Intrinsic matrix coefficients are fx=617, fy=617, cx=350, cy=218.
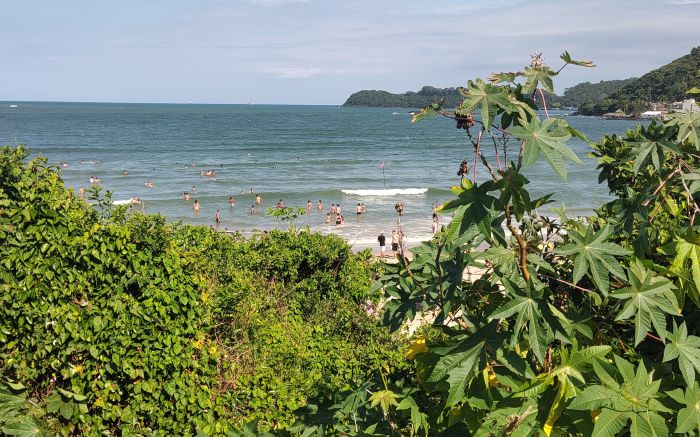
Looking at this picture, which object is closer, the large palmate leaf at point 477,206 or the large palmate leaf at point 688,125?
the large palmate leaf at point 477,206

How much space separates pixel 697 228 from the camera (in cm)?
202

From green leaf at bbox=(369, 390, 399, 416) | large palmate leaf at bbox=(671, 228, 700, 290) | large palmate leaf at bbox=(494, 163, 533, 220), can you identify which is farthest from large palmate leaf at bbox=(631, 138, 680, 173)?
green leaf at bbox=(369, 390, 399, 416)

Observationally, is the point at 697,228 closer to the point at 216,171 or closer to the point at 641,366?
the point at 641,366

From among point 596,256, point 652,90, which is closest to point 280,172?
point 596,256

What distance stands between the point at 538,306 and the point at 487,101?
611 millimetres

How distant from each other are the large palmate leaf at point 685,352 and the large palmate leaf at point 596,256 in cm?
24

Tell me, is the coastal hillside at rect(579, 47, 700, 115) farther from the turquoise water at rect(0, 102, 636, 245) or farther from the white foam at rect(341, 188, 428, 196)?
the white foam at rect(341, 188, 428, 196)

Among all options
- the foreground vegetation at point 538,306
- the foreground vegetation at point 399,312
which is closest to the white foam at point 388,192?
the foreground vegetation at point 399,312

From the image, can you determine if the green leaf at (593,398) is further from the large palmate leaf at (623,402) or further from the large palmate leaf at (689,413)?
the large palmate leaf at (689,413)

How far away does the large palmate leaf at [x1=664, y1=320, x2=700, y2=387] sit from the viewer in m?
1.78

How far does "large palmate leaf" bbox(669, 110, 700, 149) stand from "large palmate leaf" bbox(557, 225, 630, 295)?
59 centimetres

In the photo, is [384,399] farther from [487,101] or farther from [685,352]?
[487,101]

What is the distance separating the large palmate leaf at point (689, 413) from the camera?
66.6 inches

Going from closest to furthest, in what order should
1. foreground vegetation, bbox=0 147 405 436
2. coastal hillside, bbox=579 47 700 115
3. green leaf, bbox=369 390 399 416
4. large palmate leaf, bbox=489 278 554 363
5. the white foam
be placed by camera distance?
large palmate leaf, bbox=489 278 554 363
green leaf, bbox=369 390 399 416
foreground vegetation, bbox=0 147 405 436
the white foam
coastal hillside, bbox=579 47 700 115
